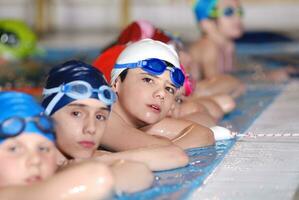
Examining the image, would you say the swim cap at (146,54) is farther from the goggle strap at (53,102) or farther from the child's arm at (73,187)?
the child's arm at (73,187)

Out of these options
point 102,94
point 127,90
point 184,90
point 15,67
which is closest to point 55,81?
point 102,94

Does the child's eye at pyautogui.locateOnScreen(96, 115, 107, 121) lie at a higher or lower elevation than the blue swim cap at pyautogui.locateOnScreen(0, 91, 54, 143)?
lower

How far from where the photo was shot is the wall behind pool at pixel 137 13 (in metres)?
12.7

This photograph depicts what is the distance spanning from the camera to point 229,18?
764cm

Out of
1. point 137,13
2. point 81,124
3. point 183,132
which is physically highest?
point 81,124

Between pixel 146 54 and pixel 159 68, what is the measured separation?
139mm

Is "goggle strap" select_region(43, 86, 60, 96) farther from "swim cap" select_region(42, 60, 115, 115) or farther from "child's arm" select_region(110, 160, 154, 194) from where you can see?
"child's arm" select_region(110, 160, 154, 194)

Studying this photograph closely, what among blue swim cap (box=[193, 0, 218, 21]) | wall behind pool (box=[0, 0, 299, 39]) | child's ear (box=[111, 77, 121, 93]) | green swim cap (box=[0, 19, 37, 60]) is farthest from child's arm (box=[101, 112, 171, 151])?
wall behind pool (box=[0, 0, 299, 39])

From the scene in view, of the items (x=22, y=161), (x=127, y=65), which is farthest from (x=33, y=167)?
(x=127, y=65)

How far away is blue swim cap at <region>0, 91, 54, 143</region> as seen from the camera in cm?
315

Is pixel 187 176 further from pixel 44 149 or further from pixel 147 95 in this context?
pixel 44 149

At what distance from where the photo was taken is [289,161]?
4270 mm

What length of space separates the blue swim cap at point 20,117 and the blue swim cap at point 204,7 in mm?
4438

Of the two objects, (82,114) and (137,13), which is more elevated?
(82,114)
